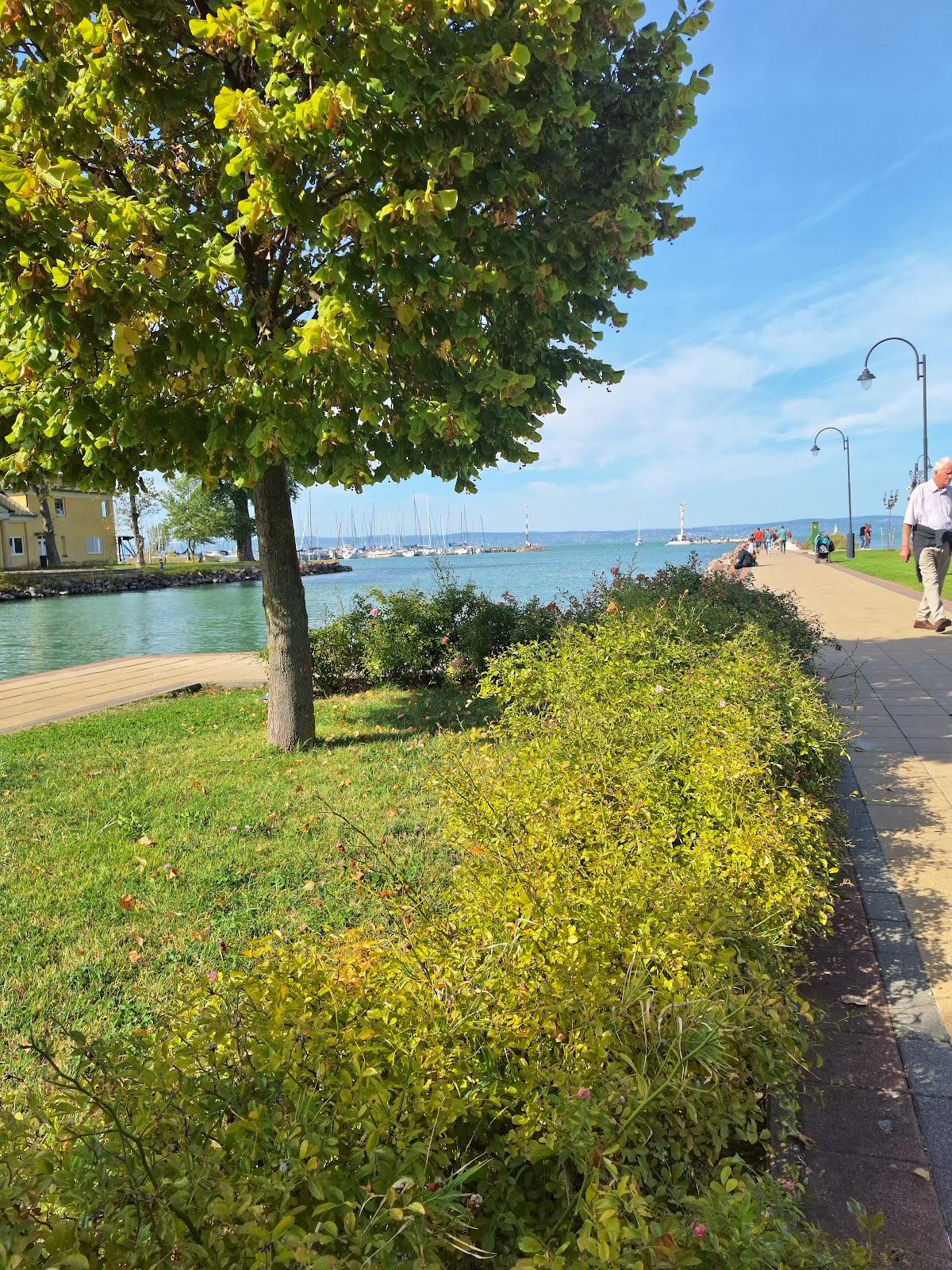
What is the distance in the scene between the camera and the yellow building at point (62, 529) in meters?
50.5

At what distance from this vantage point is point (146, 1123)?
127 centimetres

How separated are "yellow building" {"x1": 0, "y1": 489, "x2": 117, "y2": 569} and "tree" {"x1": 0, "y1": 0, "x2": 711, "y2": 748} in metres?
47.2

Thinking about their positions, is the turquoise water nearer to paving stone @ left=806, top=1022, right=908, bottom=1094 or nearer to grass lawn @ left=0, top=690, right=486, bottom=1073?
grass lawn @ left=0, top=690, right=486, bottom=1073

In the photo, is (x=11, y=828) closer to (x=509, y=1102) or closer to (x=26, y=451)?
(x=26, y=451)

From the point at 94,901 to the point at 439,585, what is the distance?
6745mm

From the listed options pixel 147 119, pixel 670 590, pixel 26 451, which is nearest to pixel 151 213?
pixel 147 119

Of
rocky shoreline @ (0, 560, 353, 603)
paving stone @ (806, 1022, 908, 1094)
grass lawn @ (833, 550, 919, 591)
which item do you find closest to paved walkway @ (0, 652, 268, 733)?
paving stone @ (806, 1022, 908, 1094)

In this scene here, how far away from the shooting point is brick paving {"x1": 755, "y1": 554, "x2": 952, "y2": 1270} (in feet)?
6.37

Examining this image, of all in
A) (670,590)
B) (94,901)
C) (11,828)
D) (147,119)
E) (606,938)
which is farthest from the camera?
(670,590)

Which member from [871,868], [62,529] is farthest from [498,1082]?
[62,529]

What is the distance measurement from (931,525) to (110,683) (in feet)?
38.8

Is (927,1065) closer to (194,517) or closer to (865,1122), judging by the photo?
(865,1122)

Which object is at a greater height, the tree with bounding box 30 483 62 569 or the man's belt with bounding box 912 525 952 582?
the tree with bounding box 30 483 62 569

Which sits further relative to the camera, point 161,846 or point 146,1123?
point 161,846
